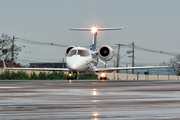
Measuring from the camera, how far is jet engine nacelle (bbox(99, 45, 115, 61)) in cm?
4616

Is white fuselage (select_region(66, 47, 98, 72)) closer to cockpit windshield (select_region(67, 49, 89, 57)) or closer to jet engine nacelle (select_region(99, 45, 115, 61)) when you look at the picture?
cockpit windshield (select_region(67, 49, 89, 57))

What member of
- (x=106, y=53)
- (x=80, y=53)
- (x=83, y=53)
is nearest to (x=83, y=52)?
(x=83, y=53)

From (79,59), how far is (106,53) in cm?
526

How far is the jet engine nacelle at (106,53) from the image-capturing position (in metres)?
46.2

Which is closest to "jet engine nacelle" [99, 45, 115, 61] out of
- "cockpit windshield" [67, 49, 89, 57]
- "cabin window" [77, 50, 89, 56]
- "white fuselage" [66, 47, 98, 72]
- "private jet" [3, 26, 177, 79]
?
"private jet" [3, 26, 177, 79]

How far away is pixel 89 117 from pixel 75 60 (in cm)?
3376

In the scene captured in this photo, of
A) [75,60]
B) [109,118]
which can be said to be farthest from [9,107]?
[75,60]

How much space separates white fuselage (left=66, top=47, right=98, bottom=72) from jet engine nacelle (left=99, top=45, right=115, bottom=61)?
222 centimetres

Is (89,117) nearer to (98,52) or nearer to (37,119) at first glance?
(37,119)

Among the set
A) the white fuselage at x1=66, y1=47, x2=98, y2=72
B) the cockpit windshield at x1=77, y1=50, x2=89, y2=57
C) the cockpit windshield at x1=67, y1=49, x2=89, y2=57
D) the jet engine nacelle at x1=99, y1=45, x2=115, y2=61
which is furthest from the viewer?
the jet engine nacelle at x1=99, y1=45, x2=115, y2=61

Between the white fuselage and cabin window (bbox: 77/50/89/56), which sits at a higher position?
cabin window (bbox: 77/50/89/56)

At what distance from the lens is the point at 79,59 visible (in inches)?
1660

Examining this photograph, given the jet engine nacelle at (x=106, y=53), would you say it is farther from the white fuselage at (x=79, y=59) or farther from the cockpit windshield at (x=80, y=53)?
the cockpit windshield at (x=80, y=53)

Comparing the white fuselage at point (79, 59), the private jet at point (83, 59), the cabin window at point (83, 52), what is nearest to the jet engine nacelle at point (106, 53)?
the private jet at point (83, 59)
